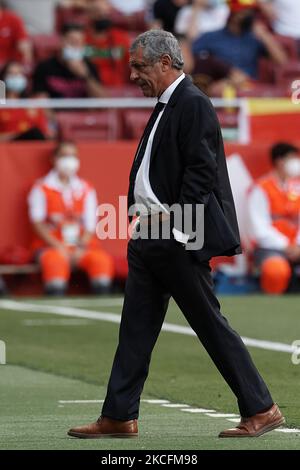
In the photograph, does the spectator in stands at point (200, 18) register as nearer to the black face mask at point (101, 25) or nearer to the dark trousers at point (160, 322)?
the black face mask at point (101, 25)

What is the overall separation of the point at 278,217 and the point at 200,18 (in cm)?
518

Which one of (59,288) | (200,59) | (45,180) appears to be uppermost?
(200,59)

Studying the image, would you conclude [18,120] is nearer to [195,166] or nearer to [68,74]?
[68,74]

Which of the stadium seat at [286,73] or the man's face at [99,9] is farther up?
the man's face at [99,9]

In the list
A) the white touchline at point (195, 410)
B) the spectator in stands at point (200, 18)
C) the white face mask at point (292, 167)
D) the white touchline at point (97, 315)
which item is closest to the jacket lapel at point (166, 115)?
the white touchline at point (195, 410)

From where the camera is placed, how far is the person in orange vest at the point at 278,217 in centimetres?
1889

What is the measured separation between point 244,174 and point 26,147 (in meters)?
2.81

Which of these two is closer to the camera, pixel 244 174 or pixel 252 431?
pixel 252 431

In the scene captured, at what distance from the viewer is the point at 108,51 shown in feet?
71.8

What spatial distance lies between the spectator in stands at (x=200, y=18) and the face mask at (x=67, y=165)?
4.13 meters

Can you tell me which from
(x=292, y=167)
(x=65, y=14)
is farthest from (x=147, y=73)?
(x=65, y=14)

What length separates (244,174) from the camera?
19.6m

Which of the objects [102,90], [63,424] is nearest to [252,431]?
[63,424]

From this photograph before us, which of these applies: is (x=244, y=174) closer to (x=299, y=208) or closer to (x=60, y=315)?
(x=299, y=208)
